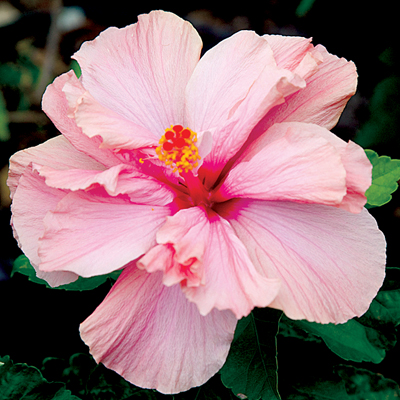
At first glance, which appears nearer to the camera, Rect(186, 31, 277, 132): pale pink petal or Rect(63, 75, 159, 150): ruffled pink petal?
→ Rect(63, 75, 159, 150): ruffled pink petal

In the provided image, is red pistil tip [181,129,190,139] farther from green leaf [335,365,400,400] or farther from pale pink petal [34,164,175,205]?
green leaf [335,365,400,400]

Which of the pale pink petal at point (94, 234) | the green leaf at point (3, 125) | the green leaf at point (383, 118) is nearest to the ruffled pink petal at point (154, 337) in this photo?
the pale pink petal at point (94, 234)

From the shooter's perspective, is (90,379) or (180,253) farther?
(90,379)

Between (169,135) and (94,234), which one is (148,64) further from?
(94,234)

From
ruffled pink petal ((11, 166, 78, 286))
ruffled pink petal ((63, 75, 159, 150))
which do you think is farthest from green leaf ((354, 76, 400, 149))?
ruffled pink petal ((11, 166, 78, 286))

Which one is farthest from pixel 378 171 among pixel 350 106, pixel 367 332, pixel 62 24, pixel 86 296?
pixel 62 24

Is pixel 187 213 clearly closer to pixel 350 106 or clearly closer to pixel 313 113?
pixel 313 113

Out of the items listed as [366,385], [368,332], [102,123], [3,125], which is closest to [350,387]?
[366,385]
